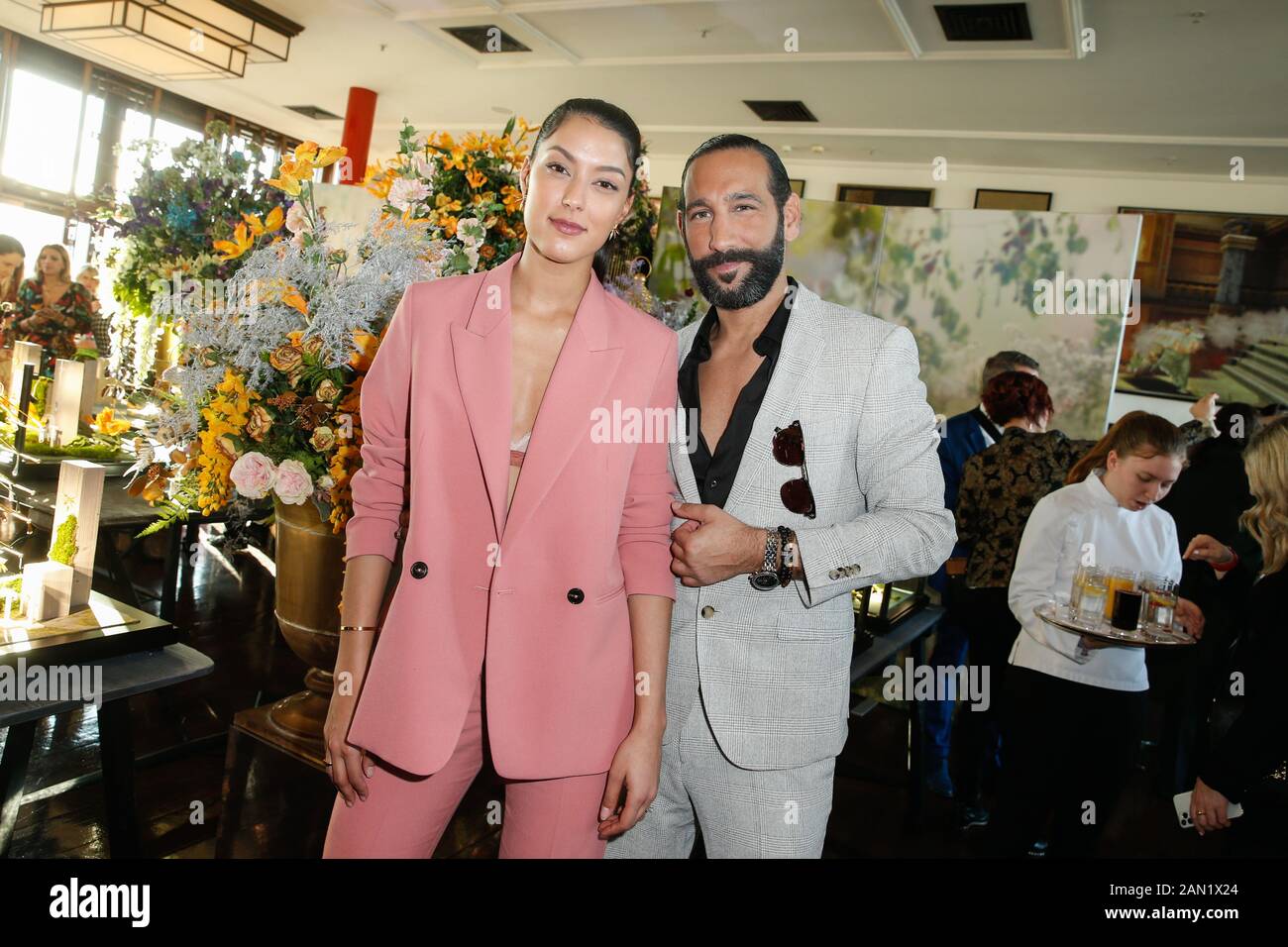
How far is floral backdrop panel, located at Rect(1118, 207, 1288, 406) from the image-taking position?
879 centimetres

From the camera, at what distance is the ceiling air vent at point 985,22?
232 inches

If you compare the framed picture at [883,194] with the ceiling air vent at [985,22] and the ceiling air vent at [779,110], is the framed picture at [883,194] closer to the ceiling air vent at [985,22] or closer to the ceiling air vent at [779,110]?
the ceiling air vent at [779,110]

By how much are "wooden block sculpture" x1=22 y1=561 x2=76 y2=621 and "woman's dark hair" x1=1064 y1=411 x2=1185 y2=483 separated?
105 inches

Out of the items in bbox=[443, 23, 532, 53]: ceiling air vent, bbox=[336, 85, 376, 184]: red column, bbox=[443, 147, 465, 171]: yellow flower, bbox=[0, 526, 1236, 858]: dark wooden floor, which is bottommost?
bbox=[0, 526, 1236, 858]: dark wooden floor

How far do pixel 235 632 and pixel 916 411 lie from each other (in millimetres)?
3960

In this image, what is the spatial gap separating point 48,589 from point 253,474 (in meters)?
0.55

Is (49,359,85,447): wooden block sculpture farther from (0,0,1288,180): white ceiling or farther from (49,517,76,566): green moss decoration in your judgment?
(0,0,1288,180): white ceiling

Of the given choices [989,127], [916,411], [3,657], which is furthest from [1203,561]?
[989,127]

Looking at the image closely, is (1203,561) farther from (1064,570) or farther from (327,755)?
(327,755)

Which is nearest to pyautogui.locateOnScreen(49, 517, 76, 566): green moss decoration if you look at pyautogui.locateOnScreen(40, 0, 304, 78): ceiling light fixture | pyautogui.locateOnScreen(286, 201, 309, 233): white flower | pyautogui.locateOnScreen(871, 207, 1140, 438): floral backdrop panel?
pyautogui.locateOnScreen(286, 201, 309, 233): white flower

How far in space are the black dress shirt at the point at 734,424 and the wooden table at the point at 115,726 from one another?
1.04m

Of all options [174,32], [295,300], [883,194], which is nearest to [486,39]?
[174,32]

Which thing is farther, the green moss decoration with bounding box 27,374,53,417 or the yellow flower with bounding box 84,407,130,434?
the green moss decoration with bounding box 27,374,53,417

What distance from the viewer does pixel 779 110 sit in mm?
8812
